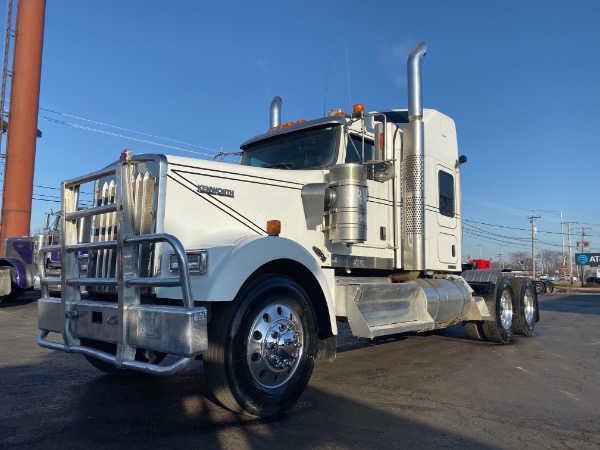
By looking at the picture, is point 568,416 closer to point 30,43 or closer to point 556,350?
point 556,350

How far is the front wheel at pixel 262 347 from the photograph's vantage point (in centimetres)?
379

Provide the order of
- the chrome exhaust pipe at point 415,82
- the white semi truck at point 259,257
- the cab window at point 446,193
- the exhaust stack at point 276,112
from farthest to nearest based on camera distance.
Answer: the exhaust stack at point 276,112 < the cab window at point 446,193 < the chrome exhaust pipe at point 415,82 < the white semi truck at point 259,257

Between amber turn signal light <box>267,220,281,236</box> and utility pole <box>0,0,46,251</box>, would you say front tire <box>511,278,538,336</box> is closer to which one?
amber turn signal light <box>267,220,281,236</box>

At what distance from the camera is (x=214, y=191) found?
15.1 feet

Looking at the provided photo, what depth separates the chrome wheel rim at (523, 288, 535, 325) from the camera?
9414 mm

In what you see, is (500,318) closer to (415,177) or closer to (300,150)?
(415,177)

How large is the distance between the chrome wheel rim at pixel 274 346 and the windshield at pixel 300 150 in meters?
2.17

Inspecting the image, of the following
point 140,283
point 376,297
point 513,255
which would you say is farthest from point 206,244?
point 513,255

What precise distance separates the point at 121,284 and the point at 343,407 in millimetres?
2186

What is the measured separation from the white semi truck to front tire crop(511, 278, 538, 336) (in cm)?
264

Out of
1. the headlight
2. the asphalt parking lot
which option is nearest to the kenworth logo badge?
the headlight

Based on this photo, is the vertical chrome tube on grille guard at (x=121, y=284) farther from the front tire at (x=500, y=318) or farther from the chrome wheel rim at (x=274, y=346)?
the front tire at (x=500, y=318)

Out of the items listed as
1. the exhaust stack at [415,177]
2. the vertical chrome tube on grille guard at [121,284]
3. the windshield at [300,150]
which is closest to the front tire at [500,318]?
the exhaust stack at [415,177]

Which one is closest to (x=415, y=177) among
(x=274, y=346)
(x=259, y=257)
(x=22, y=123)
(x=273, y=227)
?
(x=273, y=227)
